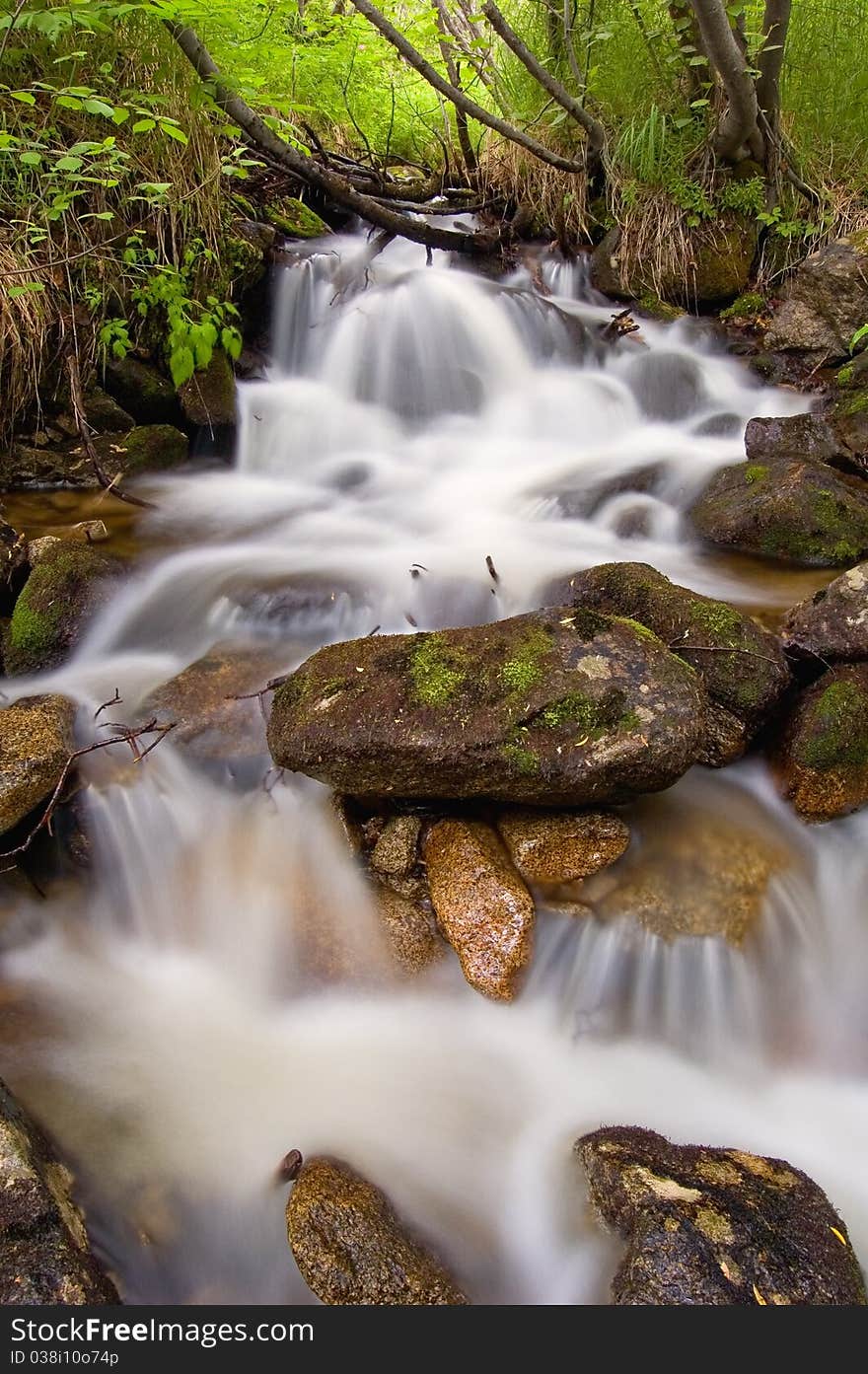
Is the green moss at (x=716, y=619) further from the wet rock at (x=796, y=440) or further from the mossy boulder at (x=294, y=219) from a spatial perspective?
the mossy boulder at (x=294, y=219)

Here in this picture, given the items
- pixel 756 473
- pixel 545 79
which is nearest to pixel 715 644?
pixel 756 473

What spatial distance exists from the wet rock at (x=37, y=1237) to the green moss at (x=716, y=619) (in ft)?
9.25

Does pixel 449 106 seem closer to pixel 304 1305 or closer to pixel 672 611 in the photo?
pixel 672 611

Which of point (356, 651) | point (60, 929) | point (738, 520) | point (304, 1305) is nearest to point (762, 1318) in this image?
point (304, 1305)

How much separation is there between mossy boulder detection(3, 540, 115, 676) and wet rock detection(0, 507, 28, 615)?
6 cm

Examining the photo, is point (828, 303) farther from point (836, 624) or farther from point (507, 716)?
point (507, 716)

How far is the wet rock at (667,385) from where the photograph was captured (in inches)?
236

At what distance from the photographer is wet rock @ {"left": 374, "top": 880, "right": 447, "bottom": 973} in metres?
2.76

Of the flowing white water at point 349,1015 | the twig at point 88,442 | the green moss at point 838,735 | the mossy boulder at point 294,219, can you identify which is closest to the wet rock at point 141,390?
the twig at point 88,442

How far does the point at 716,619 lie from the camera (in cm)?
319

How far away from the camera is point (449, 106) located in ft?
29.1

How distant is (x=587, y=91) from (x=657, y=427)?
339cm

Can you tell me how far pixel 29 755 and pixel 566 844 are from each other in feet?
6.47

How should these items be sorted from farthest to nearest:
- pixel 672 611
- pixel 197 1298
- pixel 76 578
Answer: pixel 76 578 < pixel 672 611 < pixel 197 1298
